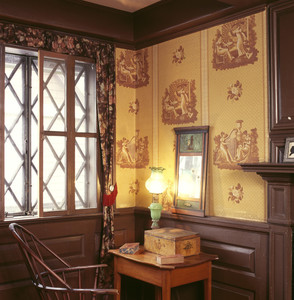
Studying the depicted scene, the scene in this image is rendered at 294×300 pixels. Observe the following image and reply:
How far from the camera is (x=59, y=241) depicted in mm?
3900

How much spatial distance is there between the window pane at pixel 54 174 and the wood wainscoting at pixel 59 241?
156mm

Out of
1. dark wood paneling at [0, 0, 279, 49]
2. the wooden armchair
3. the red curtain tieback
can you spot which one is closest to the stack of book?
the wooden armchair

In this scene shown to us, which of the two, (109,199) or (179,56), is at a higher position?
(179,56)

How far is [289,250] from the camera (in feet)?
10.0

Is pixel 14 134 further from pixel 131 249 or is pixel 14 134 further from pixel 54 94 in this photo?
pixel 131 249

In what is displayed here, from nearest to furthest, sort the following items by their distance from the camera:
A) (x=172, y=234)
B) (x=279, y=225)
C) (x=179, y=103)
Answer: (x=279, y=225) → (x=172, y=234) → (x=179, y=103)

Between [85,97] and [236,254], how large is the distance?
2.05 m

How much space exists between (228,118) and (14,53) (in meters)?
2.06

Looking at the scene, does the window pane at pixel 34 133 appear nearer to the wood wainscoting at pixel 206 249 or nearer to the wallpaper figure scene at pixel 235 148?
the wood wainscoting at pixel 206 249

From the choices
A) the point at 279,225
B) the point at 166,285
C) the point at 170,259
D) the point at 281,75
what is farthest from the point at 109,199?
the point at 281,75

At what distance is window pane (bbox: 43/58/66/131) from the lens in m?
3.90

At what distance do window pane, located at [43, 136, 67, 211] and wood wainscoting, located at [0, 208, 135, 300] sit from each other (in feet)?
0.51

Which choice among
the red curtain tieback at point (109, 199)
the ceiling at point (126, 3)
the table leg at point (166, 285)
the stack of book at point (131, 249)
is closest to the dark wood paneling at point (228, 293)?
the table leg at point (166, 285)

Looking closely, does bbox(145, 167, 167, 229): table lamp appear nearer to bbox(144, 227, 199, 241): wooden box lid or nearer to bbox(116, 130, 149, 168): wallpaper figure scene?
bbox(144, 227, 199, 241): wooden box lid
